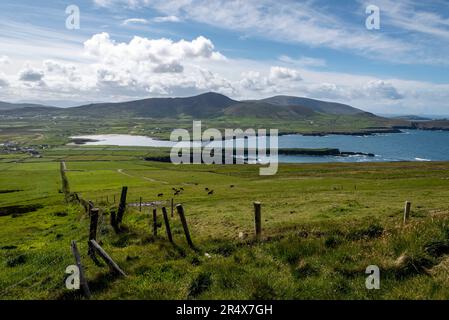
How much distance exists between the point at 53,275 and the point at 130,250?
13.4 feet

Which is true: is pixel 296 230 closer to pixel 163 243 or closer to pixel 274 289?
pixel 163 243

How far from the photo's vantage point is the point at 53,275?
16578 millimetres

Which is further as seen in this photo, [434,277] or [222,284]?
[222,284]

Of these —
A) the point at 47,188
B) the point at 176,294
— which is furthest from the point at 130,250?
the point at 47,188

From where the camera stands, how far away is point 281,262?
15102 mm

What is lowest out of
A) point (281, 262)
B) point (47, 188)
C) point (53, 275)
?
point (47, 188)

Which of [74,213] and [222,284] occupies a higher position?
[222,284]
